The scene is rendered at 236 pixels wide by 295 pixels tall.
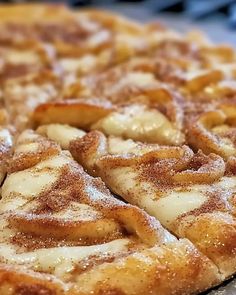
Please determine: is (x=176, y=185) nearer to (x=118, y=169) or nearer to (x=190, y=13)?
(x=118, y=169)

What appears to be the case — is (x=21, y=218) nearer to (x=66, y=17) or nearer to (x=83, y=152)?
(x=83, y=152)

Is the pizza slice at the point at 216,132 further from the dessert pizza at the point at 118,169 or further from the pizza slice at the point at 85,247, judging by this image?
the pizza slice at the point at 85,247

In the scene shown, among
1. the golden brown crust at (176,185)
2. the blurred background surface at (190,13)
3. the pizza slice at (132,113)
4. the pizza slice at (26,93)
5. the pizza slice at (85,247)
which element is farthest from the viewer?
the blurred background surface at (190,13)

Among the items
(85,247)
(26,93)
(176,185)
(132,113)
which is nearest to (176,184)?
(176,185)

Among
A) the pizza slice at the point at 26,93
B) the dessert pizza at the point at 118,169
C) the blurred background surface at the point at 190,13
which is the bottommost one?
the blurred background surface at the point at 190,13

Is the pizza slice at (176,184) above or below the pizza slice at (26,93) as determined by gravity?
above

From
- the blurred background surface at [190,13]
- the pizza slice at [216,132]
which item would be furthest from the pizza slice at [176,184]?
the blurred background surface at [190,13]
